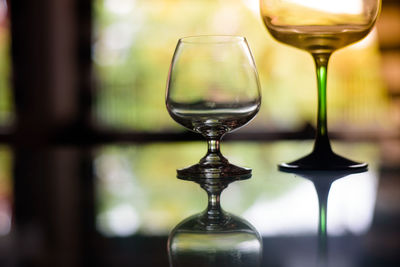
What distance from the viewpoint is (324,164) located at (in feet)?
2.21

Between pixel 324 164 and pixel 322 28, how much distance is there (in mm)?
148

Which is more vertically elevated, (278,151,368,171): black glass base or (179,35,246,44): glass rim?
(179,35,246,44): glass rim

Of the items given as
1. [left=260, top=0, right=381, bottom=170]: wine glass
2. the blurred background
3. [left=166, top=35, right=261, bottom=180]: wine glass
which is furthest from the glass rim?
the blurred background

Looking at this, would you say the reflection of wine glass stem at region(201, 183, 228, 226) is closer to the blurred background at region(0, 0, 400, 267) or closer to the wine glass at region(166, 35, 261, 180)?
the wine glass at region(166, 35, 261, 180)

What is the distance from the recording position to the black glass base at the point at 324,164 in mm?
669

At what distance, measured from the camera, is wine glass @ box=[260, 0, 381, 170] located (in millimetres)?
680

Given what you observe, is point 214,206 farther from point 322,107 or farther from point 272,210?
point 322,107

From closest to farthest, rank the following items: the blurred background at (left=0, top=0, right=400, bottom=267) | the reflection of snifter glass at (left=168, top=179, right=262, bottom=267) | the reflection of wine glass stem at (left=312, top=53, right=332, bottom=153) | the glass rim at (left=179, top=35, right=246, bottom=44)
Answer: the reflection of snifter glass at (left=168, top=179, right=262, bottom=267), the glass rim at (left=179, top=35, right=246, bottom=44), the reflection of wine glass stem at (left=312, top=53, right=332, bottom=153), the blurred background at (left=0, top=0, right=400, bottom=267)

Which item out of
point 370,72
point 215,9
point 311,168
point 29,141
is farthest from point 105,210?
point 370,72

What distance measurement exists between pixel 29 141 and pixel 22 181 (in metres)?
2.71

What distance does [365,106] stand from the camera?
3.91 m

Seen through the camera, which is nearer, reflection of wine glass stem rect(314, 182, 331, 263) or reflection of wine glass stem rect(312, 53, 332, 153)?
reflection of wine glass stem rect(314, 182, 331, 263)

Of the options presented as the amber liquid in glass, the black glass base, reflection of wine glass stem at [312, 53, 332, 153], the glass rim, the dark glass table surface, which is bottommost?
the dark glass table surface

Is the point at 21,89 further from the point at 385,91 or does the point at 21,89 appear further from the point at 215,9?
the point at 385,91
